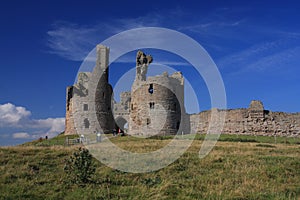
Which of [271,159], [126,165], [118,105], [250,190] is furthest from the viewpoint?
[118,105]

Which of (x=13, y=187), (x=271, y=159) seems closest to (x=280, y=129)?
(x=271, y=159)

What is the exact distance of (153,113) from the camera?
3659cm

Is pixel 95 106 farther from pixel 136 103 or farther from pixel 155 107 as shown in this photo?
pixel 155 107

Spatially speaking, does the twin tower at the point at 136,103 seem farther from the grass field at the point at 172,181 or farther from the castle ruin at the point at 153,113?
the grass field at the point at 172,181

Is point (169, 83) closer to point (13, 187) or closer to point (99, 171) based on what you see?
point (99, 171)

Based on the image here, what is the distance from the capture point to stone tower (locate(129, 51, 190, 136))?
3656 centimetres

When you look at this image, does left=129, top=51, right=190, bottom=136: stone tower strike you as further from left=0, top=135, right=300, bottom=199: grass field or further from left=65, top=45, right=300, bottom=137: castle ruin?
left=0, top=135, right=300, bottom=199: grass field

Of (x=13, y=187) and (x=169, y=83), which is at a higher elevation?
(x=169, y=83)

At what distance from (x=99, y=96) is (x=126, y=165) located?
28.9 metres

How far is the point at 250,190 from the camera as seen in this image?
9.65m

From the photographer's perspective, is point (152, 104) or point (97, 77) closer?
point (152, 104)

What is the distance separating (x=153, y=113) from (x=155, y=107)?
0.77 m

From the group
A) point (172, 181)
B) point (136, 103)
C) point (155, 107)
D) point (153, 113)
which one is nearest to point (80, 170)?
point (172, 181)

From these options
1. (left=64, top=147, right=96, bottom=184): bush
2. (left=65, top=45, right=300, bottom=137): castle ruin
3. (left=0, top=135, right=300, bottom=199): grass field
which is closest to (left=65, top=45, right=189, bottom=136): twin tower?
(left=65, top=45, right=300, bottom=137): castle ruin
